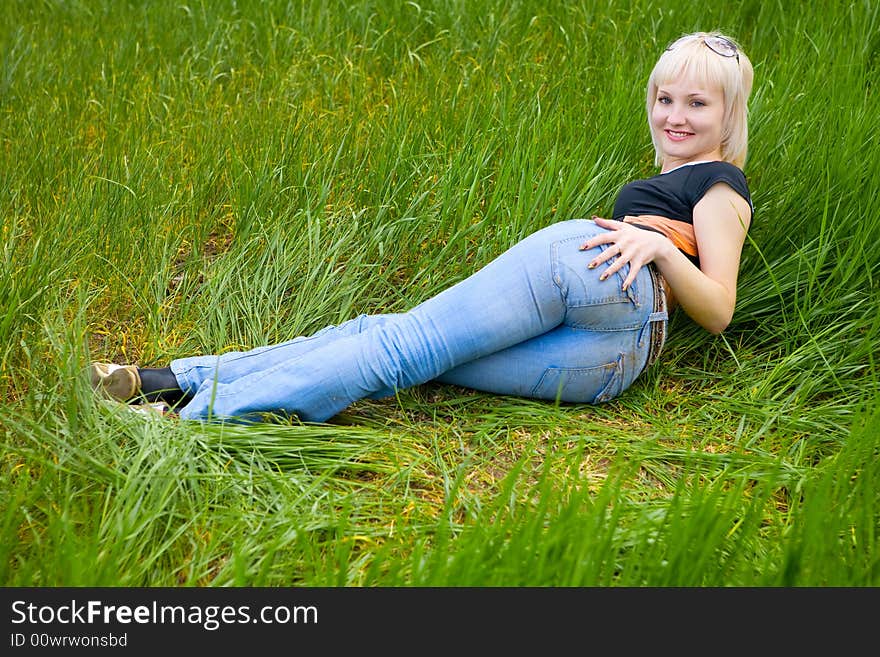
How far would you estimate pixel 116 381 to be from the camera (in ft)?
7.32

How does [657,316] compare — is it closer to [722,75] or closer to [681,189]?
[681,189]

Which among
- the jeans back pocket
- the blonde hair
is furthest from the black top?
the jeans back pocket

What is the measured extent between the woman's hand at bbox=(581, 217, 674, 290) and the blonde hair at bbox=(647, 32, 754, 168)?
45 cm

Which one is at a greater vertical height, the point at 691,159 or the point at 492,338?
the point at 691,159

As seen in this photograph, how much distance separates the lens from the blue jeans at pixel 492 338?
2148mm

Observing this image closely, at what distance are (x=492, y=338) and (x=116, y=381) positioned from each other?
0.94 meters

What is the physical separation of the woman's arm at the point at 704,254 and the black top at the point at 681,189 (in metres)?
0.03

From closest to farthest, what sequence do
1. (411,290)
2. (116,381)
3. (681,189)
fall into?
(116,381) < (681,189) < (411,290)

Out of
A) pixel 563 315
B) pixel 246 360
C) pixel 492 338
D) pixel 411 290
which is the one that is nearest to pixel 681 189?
pixel 563 315

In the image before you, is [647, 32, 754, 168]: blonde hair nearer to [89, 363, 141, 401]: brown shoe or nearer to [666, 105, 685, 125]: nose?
[666, 105, 685, 125]: nose

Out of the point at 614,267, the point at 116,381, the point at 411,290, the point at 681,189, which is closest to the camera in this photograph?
the point at 614,267

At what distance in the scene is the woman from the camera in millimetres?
2154

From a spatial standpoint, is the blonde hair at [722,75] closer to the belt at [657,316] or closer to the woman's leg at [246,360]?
the belt at [657,316]

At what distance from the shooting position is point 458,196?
2898 millimetres
